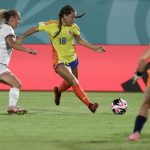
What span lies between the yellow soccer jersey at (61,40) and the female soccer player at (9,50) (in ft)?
2.59

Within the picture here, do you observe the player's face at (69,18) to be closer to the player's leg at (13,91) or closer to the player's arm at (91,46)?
the player's arm at (91,46)

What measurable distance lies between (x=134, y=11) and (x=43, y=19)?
274 centimetres

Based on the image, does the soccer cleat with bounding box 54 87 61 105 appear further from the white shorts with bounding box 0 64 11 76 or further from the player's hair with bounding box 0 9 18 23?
the player's hair with bounding box 0 9 18 23

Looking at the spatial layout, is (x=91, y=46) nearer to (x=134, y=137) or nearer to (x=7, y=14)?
(x=7, y=14)

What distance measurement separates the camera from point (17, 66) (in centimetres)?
1948

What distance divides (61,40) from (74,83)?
3.49ft

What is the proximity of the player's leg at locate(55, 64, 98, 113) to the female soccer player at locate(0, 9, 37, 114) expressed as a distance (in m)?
0.95

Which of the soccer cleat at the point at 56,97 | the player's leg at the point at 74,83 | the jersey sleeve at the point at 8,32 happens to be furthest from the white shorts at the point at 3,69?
the soccer cleat at the point at 56,97

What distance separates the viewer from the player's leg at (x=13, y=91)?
13297 millimetres

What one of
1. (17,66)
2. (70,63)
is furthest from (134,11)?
(70,63)

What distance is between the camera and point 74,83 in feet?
45.2

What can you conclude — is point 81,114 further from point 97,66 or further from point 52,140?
point 97,66

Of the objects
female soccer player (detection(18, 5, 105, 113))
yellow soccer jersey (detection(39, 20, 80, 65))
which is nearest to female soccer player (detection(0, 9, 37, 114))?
female soccer player (detection(18, 5, 105, 113))

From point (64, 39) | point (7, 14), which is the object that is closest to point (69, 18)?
point (64, 39)
